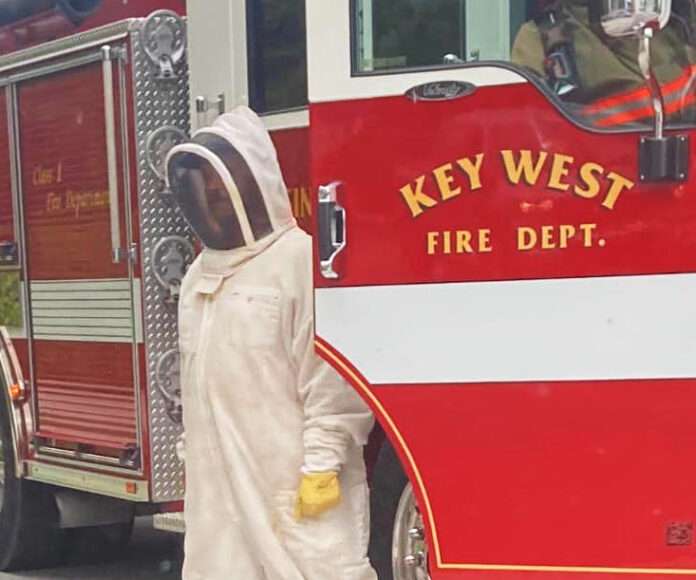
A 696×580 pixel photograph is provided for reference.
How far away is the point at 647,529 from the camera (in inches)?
130

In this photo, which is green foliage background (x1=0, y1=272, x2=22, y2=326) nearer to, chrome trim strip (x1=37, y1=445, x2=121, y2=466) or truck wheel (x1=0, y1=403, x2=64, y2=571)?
truck wheel (x1=0, y1=403, x2=64, y2=571)

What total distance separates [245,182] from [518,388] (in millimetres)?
1144

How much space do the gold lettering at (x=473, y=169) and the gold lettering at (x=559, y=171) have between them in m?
0.20

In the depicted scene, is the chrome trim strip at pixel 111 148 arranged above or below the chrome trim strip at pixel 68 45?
below

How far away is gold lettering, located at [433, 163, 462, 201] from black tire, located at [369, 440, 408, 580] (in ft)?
2.95

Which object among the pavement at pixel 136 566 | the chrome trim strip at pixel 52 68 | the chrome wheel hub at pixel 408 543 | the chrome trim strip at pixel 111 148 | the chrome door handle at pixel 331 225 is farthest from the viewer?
the pavement at pixel 136 566

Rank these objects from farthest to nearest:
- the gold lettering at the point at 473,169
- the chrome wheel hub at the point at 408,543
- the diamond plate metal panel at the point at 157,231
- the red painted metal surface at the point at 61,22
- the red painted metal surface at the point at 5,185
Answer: the red painted metal surface at the point at 5,185 → the red painted metal surface at the point at 61,22 → the diamond plate metal panel at the point at 157,231 → the chrome wheel hub at the point at 408,543 → the gold lettering at the point at 473,169

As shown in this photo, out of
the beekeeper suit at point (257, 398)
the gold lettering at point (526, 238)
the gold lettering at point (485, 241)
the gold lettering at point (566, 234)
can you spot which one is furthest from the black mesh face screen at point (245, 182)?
the gold lettering at point (566, 234)

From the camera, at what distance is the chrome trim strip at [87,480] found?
488cm

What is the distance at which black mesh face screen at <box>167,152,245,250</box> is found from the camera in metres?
3.98

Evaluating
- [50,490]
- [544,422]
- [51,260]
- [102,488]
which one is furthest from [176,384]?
[544,422]

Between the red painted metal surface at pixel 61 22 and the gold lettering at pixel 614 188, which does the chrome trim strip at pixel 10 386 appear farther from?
the gold lettering at pixel 614 188

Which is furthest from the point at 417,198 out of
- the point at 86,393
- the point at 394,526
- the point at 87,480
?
the point at 87,480

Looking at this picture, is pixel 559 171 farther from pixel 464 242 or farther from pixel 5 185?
pixel 5 185
